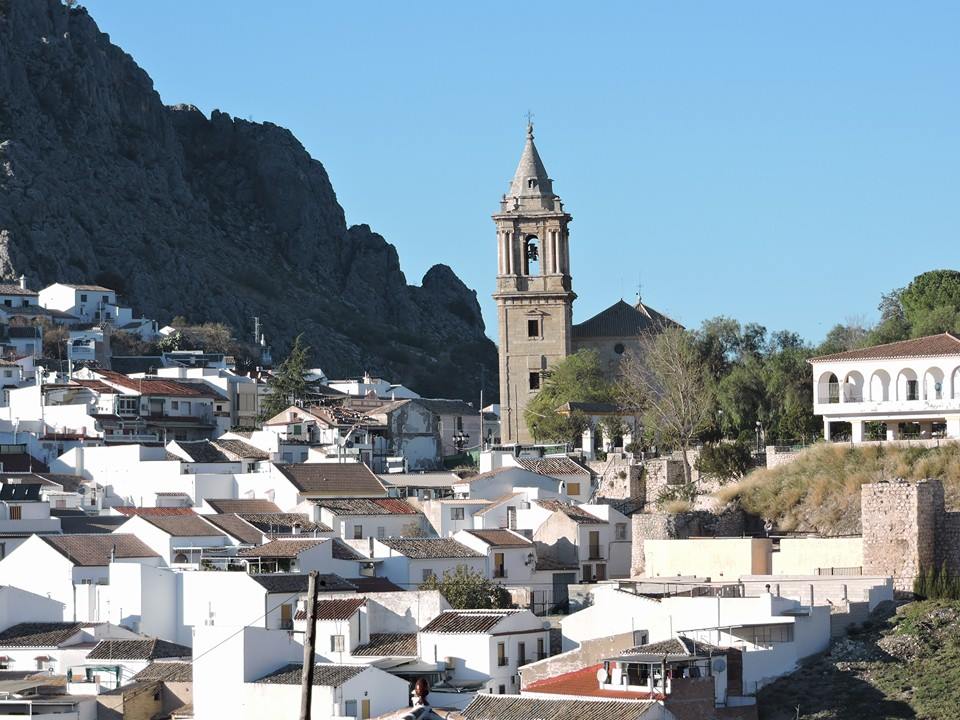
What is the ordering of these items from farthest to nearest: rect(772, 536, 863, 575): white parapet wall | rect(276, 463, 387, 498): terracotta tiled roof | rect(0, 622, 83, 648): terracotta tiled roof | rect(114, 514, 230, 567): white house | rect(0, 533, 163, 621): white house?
rect(276, 463, 387, 498): terracotta tiled roof, rect(114, 514, 230, 567): white house, rect(0, 533, 163, 621): white house, rect(0, 622, 83, 648): terracotta tiled roof, rect(772, 536, 863, 575): white parapet wall

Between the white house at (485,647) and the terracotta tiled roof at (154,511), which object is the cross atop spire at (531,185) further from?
the white house at (485,647)

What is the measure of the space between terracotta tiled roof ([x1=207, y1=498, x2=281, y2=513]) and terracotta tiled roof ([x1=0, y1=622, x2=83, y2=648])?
38.2 ft

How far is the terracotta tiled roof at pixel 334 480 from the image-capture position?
67625 millimetres

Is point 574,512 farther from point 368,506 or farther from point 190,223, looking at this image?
point 190,223

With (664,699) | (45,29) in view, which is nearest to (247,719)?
(664,699)

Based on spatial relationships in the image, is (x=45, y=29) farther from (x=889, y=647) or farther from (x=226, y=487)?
(x=889, y=647)

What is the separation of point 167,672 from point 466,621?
692 centimetres

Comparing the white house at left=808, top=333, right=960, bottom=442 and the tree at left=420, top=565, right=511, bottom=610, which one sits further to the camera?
the white house at left=808, top=333, right=960, bottom=442

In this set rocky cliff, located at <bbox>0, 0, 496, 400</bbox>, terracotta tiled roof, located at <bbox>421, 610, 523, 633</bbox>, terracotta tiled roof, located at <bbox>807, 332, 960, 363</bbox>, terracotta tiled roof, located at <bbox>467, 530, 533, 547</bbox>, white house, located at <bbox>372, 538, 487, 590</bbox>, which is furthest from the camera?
rocky cliff, located at <bbox>0, 0, 496, 400</bbox>

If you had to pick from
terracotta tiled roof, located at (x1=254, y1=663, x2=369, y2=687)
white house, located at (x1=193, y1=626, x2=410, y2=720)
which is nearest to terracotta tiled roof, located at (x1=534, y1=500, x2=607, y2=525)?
white house, located at (x1=193, y1=626, x2=410, y2=720)

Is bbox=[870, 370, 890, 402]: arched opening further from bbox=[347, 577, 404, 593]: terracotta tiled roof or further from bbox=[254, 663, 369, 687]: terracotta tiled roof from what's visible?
bbox=[254, 663, 369, 687]: terracotta tiled roof

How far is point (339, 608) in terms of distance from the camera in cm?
4888

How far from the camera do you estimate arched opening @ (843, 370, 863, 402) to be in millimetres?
62594

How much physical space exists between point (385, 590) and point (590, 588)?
17.9 feet
